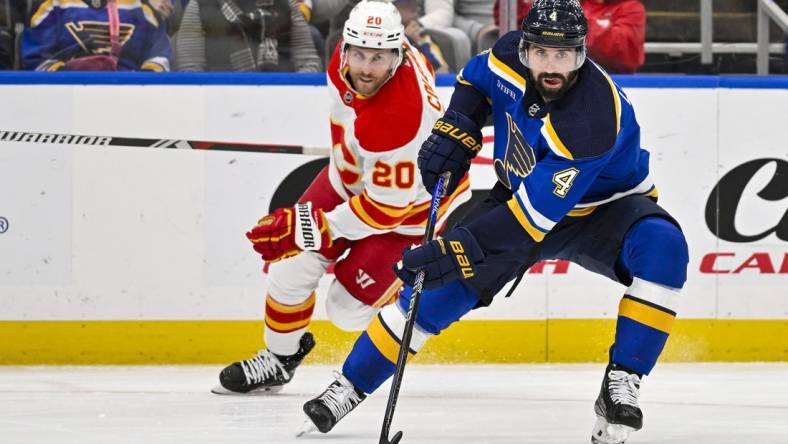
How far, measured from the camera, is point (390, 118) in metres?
3.83

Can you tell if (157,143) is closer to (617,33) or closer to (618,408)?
(617,33)

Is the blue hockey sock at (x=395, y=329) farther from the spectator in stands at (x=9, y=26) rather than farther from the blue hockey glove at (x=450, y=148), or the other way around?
the spectator in stands at (x=9, y=26)

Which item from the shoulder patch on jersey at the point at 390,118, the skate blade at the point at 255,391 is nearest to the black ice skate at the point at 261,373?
the skate blade at the point at 255,391

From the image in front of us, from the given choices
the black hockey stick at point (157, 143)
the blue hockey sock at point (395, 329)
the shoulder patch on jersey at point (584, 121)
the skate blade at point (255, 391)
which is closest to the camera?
the shoulder patch on jersey at point (584, 121)

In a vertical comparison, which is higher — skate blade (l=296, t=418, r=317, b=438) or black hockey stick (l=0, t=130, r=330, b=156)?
black hockey stick (l=0, t=130, r=330, b=156)

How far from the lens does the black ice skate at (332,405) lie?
10.8 feet

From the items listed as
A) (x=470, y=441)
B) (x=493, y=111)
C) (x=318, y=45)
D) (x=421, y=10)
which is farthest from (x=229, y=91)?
(x=470, y=441)

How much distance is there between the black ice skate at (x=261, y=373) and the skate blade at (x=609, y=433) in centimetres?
129

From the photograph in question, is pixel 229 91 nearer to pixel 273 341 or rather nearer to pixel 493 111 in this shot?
pixel 273 341

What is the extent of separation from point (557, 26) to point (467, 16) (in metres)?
1.91

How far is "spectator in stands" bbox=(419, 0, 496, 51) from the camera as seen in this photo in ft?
16.3

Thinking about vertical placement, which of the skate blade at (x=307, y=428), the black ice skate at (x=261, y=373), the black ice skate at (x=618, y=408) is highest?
the black ice skate at (x=618, y=408)

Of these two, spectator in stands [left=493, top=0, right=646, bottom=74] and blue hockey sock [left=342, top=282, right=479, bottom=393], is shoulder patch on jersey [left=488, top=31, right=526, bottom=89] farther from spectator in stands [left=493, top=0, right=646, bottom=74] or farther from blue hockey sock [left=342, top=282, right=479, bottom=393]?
spectator in stands [left=493, top=0, right=646, bottom=74]

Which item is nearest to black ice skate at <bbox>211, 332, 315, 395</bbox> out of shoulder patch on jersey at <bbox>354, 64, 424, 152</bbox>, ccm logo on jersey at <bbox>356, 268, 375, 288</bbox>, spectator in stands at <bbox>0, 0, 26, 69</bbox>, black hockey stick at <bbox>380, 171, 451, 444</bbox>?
ccm logo on jersey at <bbox>356, 268, 375, 288</bbox>
